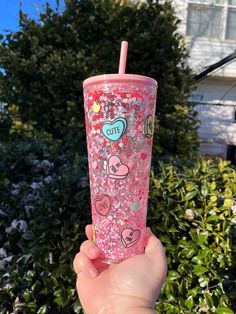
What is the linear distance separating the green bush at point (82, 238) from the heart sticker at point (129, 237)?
2.83ft

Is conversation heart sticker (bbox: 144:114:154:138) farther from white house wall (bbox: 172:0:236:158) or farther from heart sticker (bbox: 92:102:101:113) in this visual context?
white house wall (bbox: 172:0:236:158)

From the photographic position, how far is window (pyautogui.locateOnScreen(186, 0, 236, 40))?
838 cm

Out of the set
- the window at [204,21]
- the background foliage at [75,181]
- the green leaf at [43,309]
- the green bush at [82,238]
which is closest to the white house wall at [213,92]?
the window at [204,21]

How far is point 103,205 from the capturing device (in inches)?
52.0

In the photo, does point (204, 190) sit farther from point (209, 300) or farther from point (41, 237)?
point (41, 237)

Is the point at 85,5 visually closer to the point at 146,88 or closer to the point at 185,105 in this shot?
the point at 185,105

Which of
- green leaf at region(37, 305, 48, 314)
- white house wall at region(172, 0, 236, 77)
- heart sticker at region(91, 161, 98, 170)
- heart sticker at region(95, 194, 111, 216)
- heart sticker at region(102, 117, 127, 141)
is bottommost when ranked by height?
green leaf at region(37, 305, 48, 314)

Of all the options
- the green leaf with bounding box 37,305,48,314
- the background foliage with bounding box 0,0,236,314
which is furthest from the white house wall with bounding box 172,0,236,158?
the green leaf with bounding box 37,305,48,314

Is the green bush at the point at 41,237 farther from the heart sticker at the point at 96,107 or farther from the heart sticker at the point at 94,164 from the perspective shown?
the heart sticker at the point at 96,107

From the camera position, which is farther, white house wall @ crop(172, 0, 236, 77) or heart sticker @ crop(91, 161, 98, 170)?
white house wall @ crop(172, 0, 236, 77)

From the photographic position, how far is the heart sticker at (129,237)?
1313 mm

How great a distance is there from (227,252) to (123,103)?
127 cm

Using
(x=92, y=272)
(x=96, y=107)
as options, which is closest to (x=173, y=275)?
(x=92, y=272)

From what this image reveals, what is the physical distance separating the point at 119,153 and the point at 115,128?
0.08 metres
